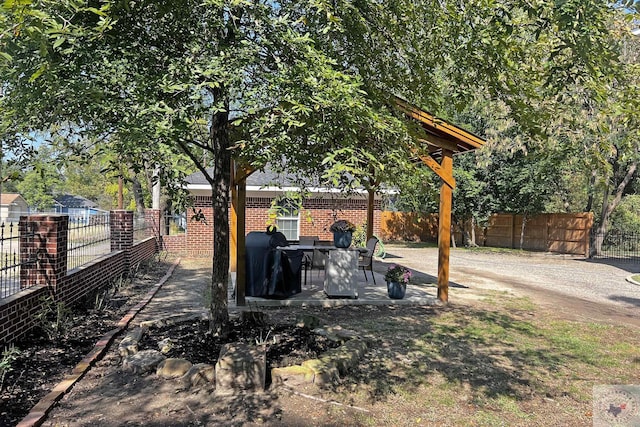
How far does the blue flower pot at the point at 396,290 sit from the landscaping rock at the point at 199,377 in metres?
4.90

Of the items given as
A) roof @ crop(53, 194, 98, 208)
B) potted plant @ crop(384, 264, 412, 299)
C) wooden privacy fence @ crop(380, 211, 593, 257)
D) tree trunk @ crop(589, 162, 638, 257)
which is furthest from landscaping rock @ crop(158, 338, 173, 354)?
roof @ crop(53, 194, 98, 208)

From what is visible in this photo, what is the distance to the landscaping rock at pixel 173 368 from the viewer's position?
4328 millimetres

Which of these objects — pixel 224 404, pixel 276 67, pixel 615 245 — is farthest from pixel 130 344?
pixel 615 245

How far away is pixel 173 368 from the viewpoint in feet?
14.3

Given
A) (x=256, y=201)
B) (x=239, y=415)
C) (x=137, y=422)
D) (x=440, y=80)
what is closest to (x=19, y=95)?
(x=137, y=422)

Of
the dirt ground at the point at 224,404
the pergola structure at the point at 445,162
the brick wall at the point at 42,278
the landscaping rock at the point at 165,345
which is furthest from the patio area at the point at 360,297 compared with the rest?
the dirt ground at the point at 224,404

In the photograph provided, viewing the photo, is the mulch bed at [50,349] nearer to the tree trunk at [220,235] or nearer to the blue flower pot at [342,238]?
the tree trunk at [220,235]

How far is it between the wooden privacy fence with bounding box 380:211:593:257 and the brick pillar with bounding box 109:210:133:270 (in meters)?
Answer: 12.2

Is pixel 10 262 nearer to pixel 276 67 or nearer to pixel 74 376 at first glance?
pixel 74 376

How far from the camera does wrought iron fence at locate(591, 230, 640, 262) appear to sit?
2020 centimetres

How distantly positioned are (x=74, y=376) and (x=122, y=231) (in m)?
6.32

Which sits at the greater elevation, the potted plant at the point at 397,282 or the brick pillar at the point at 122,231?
the brick pillar at the point at 122,231

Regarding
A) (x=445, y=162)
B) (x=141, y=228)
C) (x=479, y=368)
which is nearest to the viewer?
(x=479, y=368)

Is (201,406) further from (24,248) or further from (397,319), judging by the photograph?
(397,319)
